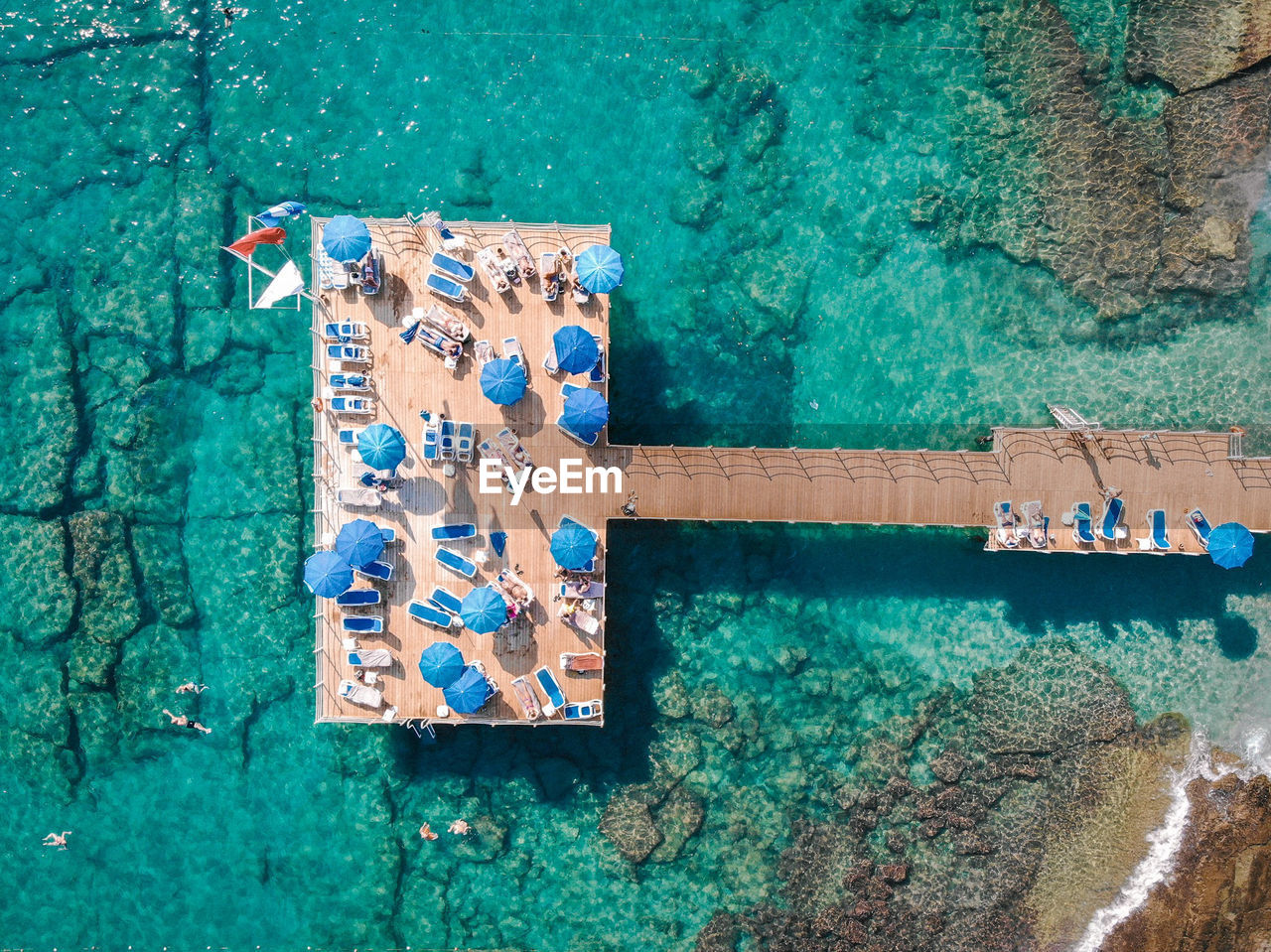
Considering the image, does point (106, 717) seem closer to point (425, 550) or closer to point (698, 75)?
point (425, 550)

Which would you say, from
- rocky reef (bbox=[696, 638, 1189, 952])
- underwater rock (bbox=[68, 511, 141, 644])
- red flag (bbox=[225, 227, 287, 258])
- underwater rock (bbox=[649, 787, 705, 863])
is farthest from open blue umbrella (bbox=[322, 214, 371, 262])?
rocky reef (bbox=[696, 638, 1189, 952])

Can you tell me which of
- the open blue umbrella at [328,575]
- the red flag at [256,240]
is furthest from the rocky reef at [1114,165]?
the open blue umbrella at [328,575]

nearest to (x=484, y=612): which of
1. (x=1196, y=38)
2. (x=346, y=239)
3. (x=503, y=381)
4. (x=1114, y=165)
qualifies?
(x=503, y=381)

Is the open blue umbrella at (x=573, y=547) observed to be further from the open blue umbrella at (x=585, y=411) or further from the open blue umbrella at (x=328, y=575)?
the open blue umbrella at (x=328, y=575)

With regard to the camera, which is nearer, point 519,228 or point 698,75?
point 519,228

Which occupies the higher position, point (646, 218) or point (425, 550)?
point (646, 218)

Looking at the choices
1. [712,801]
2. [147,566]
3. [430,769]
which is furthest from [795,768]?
Result: [147,566]

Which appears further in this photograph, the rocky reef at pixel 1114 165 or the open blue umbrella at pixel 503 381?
the rocky reef at pixel 1114 165
